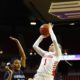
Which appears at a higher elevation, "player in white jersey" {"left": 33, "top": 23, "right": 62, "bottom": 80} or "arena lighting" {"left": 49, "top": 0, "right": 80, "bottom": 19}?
"player in white jersey" {"left": 33, "top": 23, "right": 62, "bottom": 80}

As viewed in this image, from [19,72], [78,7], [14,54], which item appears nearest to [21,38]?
[14,54]

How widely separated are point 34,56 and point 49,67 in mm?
9471

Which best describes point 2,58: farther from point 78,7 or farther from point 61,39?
point 78,7

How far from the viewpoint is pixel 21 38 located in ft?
45.0

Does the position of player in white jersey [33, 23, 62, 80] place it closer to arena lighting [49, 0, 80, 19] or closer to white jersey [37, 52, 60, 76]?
white jersey [37, 52, 60, 76]

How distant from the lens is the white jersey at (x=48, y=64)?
13.5 ft

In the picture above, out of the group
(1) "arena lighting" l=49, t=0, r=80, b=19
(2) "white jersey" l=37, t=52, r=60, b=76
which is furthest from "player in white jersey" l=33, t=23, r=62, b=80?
(1) "arena lighting" l=49, t=0, r=80, b=19

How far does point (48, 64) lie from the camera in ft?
13.6

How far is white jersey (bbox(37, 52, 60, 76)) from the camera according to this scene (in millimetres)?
4106

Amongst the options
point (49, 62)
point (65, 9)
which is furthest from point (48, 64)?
point (65, 9)

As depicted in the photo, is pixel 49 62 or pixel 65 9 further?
pixel 65 9

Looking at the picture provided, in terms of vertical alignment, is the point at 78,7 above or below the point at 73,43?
above

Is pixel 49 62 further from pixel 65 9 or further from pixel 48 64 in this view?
pixel 65 9

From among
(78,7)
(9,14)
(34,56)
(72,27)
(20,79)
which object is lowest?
(34,56)
